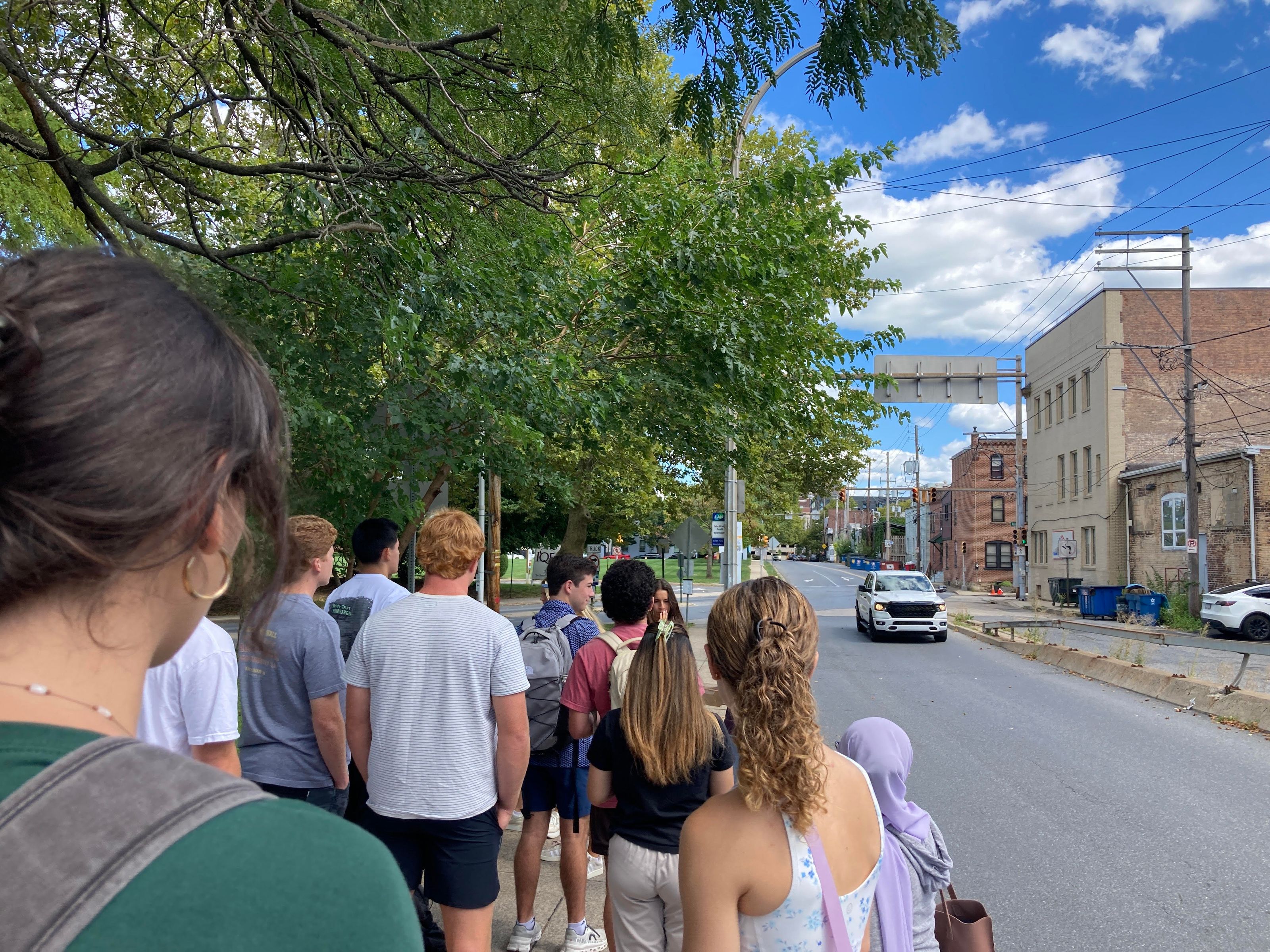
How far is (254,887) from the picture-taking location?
702 mm

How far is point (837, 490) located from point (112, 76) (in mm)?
25372

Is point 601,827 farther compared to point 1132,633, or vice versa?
point 1132,633

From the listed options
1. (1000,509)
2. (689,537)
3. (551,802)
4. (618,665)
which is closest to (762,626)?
(618,665)

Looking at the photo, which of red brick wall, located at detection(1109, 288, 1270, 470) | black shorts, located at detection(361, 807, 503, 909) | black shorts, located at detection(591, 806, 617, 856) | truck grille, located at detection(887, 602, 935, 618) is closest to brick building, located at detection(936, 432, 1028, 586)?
red brick wall, located at detection(1109, 288, 1270, 470)

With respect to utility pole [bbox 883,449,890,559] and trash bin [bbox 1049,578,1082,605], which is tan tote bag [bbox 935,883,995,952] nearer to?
trash bin [bbox 1049,578,1082,605]

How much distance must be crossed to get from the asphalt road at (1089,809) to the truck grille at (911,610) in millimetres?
7595

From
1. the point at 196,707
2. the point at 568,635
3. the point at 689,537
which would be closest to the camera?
the point at 196,707

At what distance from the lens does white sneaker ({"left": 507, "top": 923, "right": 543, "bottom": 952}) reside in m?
4.26

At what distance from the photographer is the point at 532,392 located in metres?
6.86

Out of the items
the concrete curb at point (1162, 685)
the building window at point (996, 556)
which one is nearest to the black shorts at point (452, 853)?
the concrete curb at point (1162, 685)

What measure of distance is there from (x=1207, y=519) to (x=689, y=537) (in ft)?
67.1

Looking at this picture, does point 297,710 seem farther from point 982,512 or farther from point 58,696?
point 982,512

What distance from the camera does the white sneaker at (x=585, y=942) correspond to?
4207 mm

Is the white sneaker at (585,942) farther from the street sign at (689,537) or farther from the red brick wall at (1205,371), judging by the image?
the red brick wall at (1205,371)
